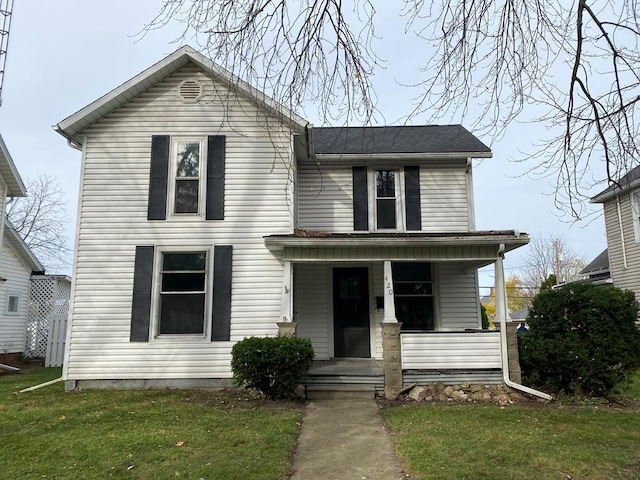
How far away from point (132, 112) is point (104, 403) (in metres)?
5.87

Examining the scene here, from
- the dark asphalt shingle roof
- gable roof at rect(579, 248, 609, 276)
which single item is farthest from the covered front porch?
gable roof at rect(579, 248, 609, 276)

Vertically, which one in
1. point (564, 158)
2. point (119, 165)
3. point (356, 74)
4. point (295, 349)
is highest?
point (119, 165)

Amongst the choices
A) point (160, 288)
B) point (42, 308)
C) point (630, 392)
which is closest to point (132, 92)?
point (160, 288)

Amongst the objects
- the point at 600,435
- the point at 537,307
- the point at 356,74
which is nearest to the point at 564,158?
the point at 356,74

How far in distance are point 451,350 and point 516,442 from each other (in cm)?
314

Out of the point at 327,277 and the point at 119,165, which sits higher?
the point at 119,165

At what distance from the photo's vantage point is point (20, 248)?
14.4m

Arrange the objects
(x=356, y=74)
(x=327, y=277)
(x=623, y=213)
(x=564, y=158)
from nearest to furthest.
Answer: (x=356, y=74)
(x=564, y=158)
(x=327, y=277)
(x=623, y=213)

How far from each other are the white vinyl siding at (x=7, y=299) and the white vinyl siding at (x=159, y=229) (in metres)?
6.44

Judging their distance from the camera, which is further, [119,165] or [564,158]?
[119,165]

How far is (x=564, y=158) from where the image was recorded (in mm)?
4578

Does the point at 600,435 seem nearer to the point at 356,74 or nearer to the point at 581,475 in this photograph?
the point at 581,475

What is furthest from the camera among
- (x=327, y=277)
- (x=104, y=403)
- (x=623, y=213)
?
(x=623, y=213)

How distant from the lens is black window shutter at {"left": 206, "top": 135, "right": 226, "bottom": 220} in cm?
930
